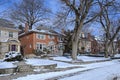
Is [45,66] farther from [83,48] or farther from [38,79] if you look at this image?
[83,48]

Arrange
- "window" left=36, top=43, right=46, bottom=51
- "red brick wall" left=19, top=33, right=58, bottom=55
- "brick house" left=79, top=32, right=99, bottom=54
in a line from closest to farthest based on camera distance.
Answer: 1. "red brick wall" left=19, top=33, right=58, bottom=55
2. "window" left=36, top=43, right=46, bottom=51
3. "brick house" left=79, top=32, right=99, bottom=54

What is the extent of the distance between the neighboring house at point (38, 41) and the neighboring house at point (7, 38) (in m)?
8.16

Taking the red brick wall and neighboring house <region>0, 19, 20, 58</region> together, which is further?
the red brick wall

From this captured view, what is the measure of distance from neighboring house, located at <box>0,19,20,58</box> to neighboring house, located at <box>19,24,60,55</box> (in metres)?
8.16

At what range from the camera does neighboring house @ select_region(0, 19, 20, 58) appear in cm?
4284

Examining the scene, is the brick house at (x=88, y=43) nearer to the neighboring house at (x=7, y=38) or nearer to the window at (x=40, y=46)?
the window at (x=40, y=46)

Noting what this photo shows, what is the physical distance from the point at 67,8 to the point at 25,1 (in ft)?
130

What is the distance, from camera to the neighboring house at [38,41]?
179 feet

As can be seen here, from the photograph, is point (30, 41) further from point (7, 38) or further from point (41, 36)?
point (7, 38)

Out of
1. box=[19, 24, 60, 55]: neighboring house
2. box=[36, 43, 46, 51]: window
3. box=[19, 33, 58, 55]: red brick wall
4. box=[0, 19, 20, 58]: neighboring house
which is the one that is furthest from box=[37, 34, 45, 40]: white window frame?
box=[0, 19, 20, 58]: neighboring house

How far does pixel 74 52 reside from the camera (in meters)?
32.7

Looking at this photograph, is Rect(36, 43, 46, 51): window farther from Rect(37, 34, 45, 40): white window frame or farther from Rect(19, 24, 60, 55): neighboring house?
Rect(37, 34, 45, 40): white window frame

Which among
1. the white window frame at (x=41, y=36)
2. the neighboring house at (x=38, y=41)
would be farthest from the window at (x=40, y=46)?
the white window frame at (x=41, y=36)

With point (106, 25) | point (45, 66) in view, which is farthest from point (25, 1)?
point (45, 66)
